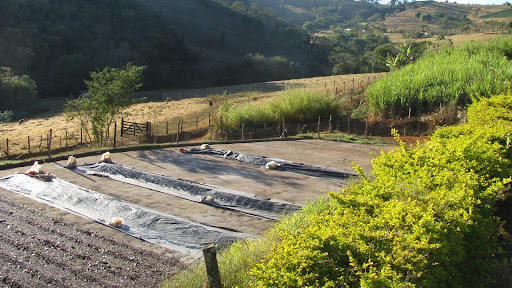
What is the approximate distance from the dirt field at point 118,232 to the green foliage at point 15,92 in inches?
1168

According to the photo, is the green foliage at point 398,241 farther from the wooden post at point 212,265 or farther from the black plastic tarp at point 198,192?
the black plastic tarp at point 198,192

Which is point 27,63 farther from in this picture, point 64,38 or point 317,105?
point 317,105

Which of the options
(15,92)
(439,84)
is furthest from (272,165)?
(15,92)

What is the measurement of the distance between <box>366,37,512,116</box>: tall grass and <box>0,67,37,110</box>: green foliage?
3237 centimetres

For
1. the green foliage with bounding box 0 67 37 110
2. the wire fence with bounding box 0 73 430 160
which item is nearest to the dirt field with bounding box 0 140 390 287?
the wire fence with bounding box 0 73 430 160

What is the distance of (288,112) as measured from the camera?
19.6m

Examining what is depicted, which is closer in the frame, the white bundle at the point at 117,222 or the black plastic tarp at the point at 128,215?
the black plastic tarp at the point at 128,215

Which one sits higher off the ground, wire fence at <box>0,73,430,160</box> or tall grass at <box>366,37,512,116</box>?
tall grass at <box>366,37,512,116</box>

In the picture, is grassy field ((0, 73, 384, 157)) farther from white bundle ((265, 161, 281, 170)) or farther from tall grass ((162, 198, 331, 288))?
tall grass ((162, 198, 331, 288))

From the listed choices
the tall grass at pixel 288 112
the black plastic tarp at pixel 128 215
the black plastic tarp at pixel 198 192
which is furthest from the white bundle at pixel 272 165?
the tall grass at pixel 288 112

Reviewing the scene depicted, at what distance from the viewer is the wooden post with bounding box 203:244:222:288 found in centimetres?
396

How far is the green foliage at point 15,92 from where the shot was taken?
119 feet

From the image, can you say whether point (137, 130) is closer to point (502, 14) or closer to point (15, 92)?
point (15, 92)

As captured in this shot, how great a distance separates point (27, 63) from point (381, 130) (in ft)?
139
